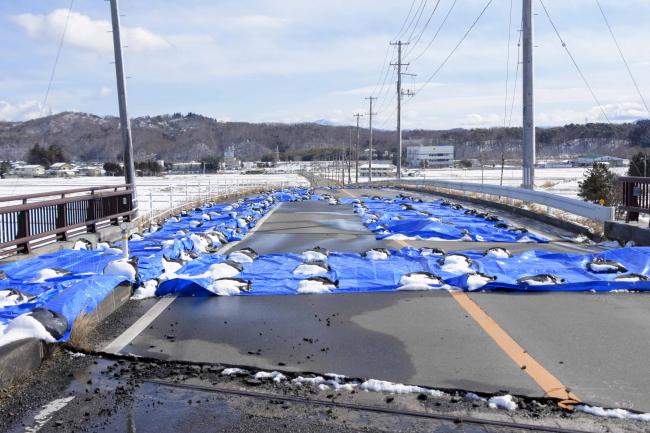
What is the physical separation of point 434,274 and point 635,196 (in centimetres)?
681

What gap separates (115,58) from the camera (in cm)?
1830

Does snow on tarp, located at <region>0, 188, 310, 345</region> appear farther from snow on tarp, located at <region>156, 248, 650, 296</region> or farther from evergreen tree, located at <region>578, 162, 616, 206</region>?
evergreen tree, located at <region>578, 162, 616, 206</region>

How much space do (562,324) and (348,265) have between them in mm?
3863

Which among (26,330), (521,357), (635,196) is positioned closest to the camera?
(26,330)

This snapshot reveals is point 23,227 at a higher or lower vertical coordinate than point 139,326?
higher

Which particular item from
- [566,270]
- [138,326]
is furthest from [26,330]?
[566,270]

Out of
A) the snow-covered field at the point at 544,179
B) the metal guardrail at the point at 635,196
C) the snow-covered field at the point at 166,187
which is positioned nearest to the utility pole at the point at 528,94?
the metal guardrail at the point at 635,196

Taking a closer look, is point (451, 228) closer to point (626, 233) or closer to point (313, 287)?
point (626, 233)

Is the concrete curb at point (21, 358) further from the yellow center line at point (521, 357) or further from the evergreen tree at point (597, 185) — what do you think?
the evergreen tree at point (597, 185)

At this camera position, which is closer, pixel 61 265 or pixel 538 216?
pixel 61 265

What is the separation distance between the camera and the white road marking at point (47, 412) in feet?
12.5

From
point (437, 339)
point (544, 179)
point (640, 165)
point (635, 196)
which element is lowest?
point (544, 179)

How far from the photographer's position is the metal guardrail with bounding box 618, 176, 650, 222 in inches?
497

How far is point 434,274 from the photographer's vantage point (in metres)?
8.59
